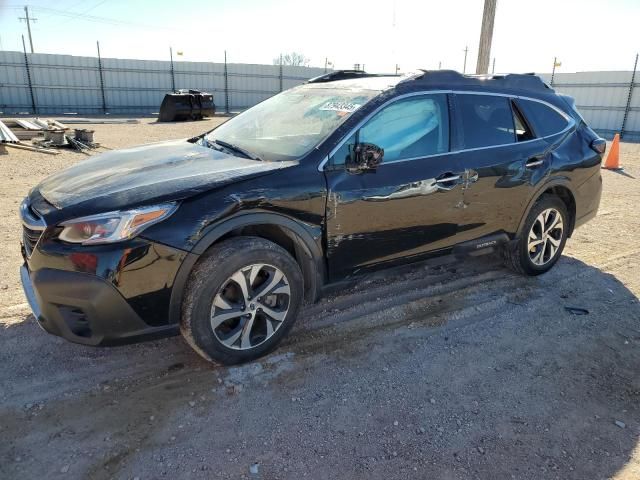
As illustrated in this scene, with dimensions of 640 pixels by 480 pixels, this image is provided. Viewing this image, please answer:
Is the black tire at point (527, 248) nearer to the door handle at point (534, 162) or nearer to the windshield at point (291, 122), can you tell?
the door handle at point (534, 162)

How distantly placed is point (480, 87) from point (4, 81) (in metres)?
28.9

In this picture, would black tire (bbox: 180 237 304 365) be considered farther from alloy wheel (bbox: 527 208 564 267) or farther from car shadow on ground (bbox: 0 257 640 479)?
alloy wheel (bbox: 527 208 564 267)

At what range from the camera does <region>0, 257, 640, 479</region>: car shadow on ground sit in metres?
2.45

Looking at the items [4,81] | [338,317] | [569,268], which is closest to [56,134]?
[338,317]

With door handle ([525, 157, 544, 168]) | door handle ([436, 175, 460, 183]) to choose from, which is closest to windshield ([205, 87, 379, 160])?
door handle ([436, 175, 460, 183])

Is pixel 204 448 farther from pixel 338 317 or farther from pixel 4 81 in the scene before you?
pixel 4 81

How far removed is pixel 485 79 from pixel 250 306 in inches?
110

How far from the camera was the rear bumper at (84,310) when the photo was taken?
→ 2.62 metres

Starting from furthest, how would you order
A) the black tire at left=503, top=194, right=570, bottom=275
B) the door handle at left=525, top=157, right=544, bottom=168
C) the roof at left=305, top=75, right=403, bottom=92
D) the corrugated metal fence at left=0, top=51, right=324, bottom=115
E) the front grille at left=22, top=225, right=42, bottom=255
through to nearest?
the corrugated metal fence at left=0, top=51, right=324, bottom=115 < the black tire at left=503, top=194, right=570, bottom=275 < the door handle at left=525, top=157, right=544, bottom=168 < the roof at left=305, top=75, right=403, bottom=92 < the front grille at left=22, top=225, right=42, bottom=255

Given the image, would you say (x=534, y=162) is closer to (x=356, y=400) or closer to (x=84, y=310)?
(x=356, y=400)

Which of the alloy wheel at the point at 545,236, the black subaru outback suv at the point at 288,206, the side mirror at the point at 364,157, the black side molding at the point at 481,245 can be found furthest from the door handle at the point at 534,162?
the side mirror at the point at 364,157

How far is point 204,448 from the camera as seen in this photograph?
8.19 ft

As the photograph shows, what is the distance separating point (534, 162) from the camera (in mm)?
4344

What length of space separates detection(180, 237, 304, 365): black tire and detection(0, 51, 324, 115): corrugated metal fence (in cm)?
2861
